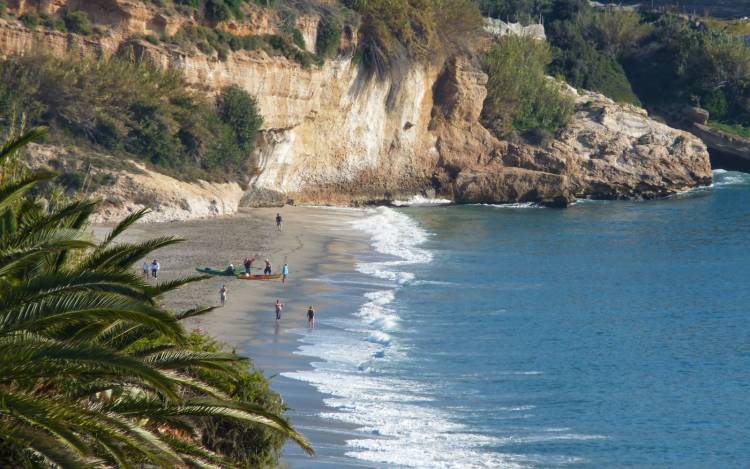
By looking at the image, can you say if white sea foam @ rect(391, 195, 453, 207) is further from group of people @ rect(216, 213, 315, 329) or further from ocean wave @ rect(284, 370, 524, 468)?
ocean wave @ rect(284, 370, 524, 468)

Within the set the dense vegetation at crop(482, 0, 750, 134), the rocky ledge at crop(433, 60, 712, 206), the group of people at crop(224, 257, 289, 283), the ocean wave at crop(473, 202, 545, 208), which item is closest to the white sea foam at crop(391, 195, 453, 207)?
the rocky ledge at crop(433, 60, 712, 206)

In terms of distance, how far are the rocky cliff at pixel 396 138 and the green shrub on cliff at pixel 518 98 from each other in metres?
1.46

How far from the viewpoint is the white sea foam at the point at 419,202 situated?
69.9 metres

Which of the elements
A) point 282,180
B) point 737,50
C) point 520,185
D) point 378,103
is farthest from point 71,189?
point 737,50

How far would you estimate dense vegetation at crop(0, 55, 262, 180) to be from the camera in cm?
4916

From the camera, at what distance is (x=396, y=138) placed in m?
70.0

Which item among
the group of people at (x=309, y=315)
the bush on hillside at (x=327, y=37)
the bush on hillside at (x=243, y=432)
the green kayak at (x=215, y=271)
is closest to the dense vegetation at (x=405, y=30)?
the bush on hillside at (x=327, y=37)

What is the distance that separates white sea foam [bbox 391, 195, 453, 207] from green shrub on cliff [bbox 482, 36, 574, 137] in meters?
7.66

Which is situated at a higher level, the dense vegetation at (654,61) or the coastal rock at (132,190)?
the dense vegetation at (654,61)

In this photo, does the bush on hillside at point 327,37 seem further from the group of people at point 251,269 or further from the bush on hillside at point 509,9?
the bush on hillside at point 509,9

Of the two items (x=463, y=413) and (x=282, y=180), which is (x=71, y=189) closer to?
(x=282, y=180)

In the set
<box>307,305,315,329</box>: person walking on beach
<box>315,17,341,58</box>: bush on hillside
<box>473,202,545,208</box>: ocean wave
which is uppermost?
<box>315,17,341,58</box>: bush on hillside

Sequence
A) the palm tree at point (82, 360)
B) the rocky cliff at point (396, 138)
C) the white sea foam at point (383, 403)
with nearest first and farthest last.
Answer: the palm tree at point (82, 360) < the white sea foam at point (383, 403) < the rocky cliff at point (396, 138)

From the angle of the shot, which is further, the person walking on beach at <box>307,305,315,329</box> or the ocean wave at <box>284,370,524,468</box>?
the person walking on beach at <box>307,305,315,329</box>
